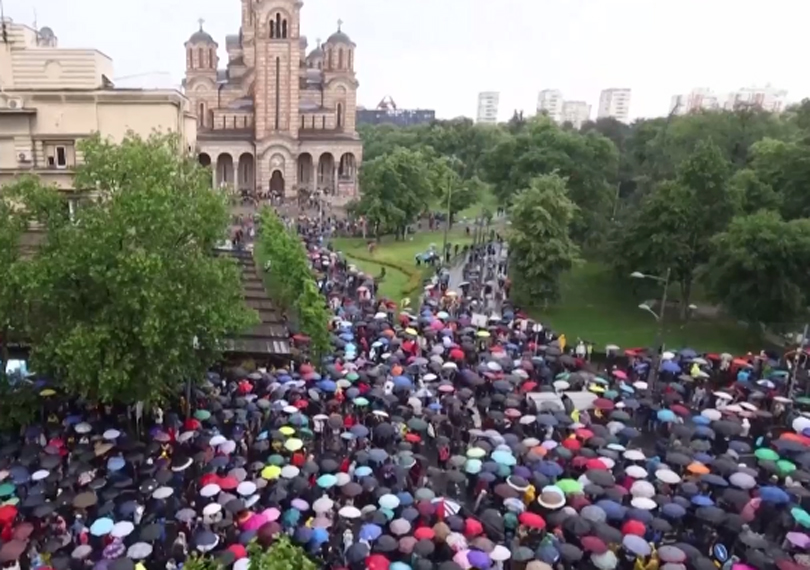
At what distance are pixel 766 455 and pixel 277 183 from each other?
170ft

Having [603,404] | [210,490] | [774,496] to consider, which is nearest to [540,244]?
[603,404]

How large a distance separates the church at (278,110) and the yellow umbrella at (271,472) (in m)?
46.7

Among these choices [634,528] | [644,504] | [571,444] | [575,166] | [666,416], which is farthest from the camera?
[575,166]

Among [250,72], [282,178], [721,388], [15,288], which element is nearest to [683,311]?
[721,388]

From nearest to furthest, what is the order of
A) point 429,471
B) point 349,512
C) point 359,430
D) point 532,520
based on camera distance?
point 532,520
point 349,512
point 429,471
point 359,430

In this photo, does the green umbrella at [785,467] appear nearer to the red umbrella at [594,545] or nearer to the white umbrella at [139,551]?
the red umbrella at [594,545]

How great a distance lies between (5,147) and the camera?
23.7m

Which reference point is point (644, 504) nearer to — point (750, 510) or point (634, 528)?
point (634, 528)

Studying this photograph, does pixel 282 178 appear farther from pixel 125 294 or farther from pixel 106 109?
pixel 125 294

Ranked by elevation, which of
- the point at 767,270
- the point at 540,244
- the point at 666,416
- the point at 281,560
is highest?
the point at 767,270

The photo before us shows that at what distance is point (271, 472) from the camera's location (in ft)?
49.0

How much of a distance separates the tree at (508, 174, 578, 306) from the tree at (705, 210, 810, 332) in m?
6.99

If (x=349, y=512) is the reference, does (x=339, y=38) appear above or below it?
above

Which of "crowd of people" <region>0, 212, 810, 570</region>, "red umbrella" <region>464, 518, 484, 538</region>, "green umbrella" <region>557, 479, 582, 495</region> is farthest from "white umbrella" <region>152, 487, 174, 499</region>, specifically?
"green umbrella" <region>557, 479, 582, 495</region>
